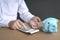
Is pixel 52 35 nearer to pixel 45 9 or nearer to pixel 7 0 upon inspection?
pixel 7 0

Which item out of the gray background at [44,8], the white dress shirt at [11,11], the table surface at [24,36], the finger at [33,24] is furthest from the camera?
the gray background at [44,8]

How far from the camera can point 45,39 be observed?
35.7 inches

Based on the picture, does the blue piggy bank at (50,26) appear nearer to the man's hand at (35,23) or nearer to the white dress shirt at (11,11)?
the man's hand at (35,23)

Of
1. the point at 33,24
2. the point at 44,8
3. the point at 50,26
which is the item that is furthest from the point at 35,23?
the point at 44,8

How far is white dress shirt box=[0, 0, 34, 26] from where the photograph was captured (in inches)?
50.1

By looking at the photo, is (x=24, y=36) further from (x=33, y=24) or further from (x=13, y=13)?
(x=13, y=13)

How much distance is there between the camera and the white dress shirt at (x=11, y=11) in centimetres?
127

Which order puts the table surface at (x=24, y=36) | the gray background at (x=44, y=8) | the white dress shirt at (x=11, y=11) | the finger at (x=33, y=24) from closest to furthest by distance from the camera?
the table surface at (x=24, y=36) → the finger at (x=33, y=24) → the white dress shirt at (x=11, y=11) → the gray background at (x=44, y=8)

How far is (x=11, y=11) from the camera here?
133 centimetres

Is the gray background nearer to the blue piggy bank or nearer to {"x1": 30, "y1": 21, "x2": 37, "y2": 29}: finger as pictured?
{"x1": 30, "y1": 21, "x2": 37, "y2": 29}: finger

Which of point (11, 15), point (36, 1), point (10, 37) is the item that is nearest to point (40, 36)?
point (10, 37)

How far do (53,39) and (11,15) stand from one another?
520mm

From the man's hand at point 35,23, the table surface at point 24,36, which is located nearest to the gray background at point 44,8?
the man's hand at point 35,23

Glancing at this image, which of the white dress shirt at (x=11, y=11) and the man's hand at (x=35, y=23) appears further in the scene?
the white dress shirt at (x=11, y=11)
